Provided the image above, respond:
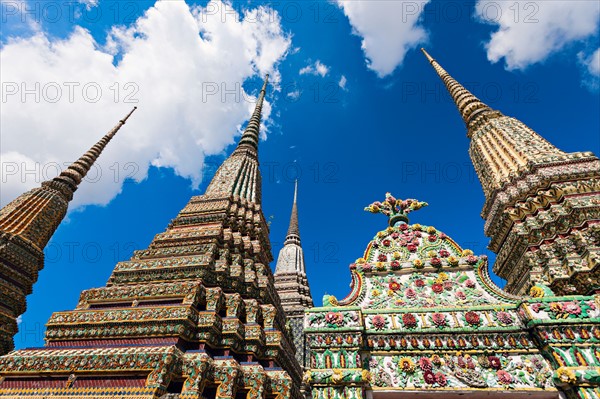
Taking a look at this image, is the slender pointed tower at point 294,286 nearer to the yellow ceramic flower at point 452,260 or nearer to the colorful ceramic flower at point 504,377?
the yellow ceramic flower at point 452,260

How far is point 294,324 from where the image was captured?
57.9ft

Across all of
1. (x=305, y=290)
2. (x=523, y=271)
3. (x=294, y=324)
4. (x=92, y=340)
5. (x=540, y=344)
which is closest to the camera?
Result: (x=540, y=344)

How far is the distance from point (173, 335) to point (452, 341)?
5.97m

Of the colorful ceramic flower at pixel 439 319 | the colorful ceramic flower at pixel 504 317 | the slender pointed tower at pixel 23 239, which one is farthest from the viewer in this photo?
the slender pointed tower at pixel 23 239

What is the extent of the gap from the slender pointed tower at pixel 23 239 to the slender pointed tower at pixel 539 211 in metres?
16.9

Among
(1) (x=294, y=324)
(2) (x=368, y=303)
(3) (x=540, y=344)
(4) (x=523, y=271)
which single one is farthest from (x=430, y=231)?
(1) (x=294, y=324)

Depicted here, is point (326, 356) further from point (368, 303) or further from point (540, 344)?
point (540, 344)

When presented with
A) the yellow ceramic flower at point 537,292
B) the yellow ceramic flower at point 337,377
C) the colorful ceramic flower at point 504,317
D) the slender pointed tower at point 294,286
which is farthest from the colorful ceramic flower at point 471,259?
the slender pointed tower at point 294,286

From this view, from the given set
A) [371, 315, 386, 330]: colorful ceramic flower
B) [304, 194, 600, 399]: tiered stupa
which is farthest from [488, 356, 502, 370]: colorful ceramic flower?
[371, 315, 386, 330]: colorful ceramic flower

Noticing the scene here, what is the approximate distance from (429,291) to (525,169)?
853 centimetres

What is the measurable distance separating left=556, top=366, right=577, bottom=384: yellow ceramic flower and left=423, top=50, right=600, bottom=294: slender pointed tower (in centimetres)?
469

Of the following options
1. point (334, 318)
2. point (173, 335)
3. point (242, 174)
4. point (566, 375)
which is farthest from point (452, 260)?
point (242, 174)

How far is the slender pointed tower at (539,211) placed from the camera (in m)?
8.55

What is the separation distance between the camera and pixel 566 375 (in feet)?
13.5
